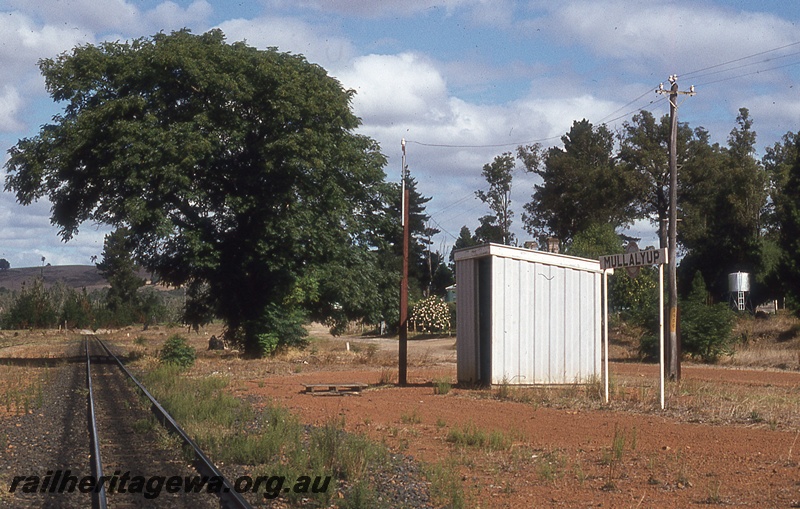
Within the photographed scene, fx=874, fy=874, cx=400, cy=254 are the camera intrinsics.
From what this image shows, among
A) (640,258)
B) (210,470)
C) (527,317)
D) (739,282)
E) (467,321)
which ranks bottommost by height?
(210,470)

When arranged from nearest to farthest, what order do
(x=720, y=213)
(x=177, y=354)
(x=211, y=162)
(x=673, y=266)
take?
1. (x=673, y=266)
2. (x=177, y=354)
3. (x=211, y=162)
4. (x=720, y=213)

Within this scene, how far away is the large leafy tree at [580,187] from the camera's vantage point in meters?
57.7

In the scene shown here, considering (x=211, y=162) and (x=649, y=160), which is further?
(x=649, y=160)

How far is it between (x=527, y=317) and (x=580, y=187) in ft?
146

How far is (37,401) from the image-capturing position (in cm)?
1711

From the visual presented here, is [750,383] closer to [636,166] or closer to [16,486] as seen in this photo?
[16,486]

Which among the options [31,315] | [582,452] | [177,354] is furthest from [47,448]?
[31,315]

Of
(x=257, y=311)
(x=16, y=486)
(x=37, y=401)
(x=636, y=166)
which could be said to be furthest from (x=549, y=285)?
(x=636, y=166)

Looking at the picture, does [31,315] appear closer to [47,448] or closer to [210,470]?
[47,448]

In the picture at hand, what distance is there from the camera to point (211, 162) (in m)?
31.7

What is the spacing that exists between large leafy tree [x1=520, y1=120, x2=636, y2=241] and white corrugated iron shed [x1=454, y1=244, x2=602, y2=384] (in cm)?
3729

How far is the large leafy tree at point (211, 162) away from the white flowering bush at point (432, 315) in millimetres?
24936

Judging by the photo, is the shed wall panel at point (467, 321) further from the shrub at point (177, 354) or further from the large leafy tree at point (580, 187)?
the large leafy tree at point (580, 187)

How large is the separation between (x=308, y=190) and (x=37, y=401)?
53.3ft
